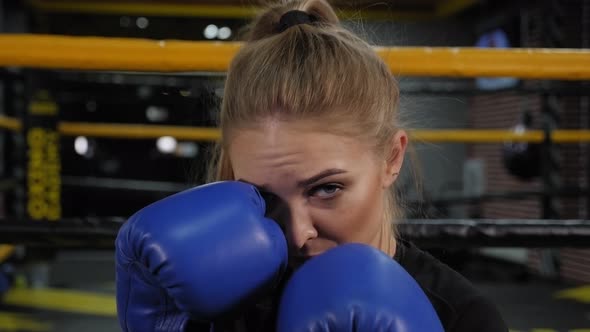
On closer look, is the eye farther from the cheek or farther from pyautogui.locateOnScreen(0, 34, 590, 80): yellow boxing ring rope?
pyautogui.locateOnScreen(0, 34, 590, 80): yellow boxing ring rope

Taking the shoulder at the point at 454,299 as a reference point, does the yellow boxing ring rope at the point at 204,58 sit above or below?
above

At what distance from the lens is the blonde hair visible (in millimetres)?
700

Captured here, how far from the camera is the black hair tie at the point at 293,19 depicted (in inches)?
31.2

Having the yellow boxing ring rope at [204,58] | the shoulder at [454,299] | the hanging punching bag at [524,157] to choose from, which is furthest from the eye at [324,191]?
the hanging punching bag at [524,157]

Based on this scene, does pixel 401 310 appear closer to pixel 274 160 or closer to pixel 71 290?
pixel 274 160

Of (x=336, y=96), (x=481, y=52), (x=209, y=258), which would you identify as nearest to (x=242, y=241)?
(x=209, y=258)

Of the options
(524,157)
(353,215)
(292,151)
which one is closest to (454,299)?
(353,215)

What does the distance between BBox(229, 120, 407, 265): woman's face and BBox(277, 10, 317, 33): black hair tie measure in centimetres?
17

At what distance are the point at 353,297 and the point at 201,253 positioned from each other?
0.48 ft

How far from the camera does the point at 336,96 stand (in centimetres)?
72

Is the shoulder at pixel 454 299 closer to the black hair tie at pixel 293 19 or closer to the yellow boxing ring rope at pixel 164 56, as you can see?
the black hair tie at pixel 293 19

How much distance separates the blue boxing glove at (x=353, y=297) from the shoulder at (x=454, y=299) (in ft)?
0.43

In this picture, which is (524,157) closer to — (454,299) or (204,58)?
(204,58)

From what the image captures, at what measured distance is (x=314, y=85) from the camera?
27.6 inches
